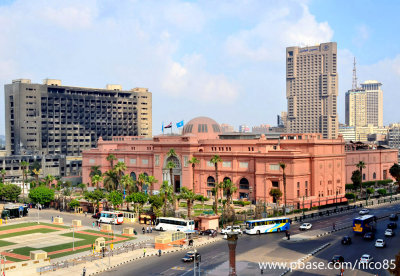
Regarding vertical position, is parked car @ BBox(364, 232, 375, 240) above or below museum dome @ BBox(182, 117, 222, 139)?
below

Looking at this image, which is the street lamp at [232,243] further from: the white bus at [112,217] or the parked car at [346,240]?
the white bus at [112,217]

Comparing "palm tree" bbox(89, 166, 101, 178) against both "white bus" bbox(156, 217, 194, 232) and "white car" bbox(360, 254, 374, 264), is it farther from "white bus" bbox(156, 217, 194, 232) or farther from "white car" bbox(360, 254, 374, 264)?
"white car" bbox(360, 254, 374, 264)

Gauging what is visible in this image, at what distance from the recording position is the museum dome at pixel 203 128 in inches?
5566

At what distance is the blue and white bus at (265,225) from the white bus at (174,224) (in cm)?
1047

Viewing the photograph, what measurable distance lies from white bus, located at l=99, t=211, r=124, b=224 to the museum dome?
5263 cm

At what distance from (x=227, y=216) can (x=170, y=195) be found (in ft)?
50.3

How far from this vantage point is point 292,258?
60.5 metres

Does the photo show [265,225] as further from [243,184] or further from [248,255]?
[243,184]

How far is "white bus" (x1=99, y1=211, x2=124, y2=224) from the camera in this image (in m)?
91.2

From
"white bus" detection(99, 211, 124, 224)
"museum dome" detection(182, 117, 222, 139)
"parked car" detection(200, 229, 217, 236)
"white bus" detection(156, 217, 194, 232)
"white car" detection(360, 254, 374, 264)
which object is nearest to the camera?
"white car" detection(360, 254, 374, 264)

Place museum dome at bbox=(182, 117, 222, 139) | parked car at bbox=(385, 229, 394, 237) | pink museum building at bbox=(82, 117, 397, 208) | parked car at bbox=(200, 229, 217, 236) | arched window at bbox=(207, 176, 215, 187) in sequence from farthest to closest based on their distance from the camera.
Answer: museum dome at bbox=(182, 117, 222, 139) < arched window at bbox=(207, 176, 215, 187) < pink museum building at bbox=(82, 117, 397, 208) < parked car at bbox=(200, 229, 217, 236) < parked car at bbox=(385, 229, 394, 237)

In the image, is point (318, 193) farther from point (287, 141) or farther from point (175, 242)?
point (175, 242)

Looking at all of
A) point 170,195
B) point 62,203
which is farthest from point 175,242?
point 62,203

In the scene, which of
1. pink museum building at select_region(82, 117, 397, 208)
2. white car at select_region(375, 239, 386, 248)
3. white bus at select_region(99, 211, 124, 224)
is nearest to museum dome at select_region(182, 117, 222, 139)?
pink museum building at select_region(82, 117, 397, 208)
